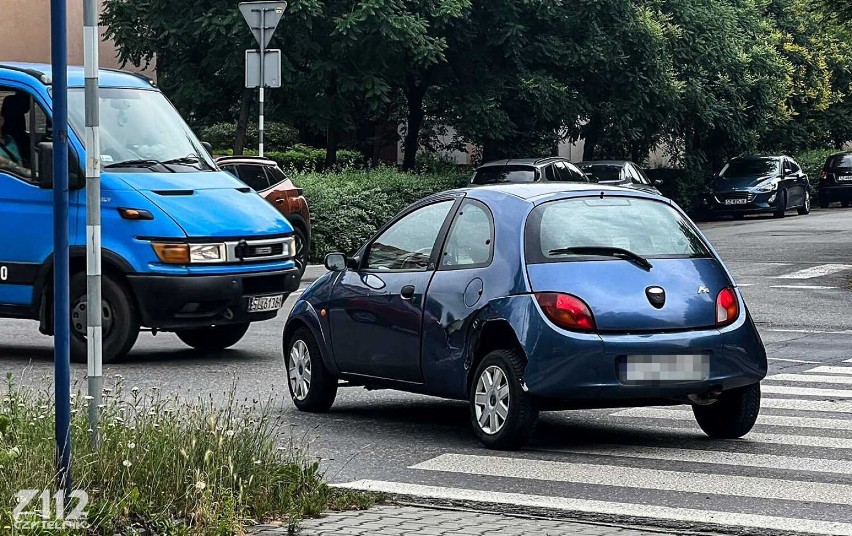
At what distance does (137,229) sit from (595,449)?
18.2 ft

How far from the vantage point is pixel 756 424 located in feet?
33.4

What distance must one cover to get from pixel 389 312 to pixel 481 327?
100 cm

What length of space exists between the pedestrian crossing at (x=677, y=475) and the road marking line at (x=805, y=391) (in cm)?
84

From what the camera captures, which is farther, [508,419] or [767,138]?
[767,138]

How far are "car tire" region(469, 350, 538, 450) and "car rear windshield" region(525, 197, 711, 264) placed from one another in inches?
24.4

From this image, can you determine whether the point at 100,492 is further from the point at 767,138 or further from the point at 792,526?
the point at 767,138

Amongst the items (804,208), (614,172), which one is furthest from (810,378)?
(804,208)

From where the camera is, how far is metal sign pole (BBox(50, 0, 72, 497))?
640 cm

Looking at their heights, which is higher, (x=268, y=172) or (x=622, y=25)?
(x=622, y=25)

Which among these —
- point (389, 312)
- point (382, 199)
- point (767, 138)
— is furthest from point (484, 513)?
point (767, 138)

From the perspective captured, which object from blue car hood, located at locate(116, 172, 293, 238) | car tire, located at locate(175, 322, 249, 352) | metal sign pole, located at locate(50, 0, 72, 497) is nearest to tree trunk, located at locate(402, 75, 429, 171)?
car tire, located at locate(175, 322, 249, 352)

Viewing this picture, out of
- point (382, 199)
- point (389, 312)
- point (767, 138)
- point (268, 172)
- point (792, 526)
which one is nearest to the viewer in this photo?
point (792, 526)

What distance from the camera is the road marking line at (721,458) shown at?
8.58 metres

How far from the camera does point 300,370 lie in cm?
1112
